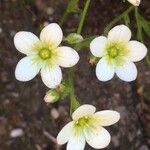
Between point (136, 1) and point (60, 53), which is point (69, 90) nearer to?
point (60, 53)

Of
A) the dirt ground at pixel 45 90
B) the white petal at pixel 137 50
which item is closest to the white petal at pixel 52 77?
the white petal at pixel 137 50

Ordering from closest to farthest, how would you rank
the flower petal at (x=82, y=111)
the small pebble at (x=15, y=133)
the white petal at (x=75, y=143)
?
the flower petal at (x=82, y=111) → the white petal at (x=75, y=143) → the small pebble at (x=15, y=133)

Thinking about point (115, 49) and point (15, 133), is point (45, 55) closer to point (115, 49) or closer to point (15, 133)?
point (115, 49)

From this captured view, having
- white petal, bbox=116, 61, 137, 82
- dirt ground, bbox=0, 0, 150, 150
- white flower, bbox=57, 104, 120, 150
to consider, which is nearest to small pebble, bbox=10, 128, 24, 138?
dirt ground, bbox=0, 0, 150, 150

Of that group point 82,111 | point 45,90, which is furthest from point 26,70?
point 45,90

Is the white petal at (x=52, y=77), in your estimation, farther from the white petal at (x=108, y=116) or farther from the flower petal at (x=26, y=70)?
the white petal at (x=108, y=116)

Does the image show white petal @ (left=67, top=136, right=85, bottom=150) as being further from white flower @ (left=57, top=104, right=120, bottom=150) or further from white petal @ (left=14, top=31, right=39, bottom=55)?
white petal @ (left=14, top=31, right=39, bottom=55)
